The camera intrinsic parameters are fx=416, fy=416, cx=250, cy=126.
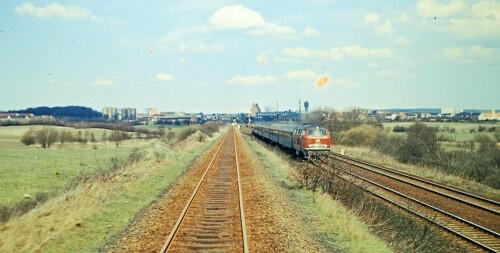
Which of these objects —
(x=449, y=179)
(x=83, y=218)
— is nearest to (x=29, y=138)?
(x=83, y=218)

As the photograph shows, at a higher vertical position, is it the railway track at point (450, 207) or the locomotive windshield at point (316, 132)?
the locomotive windshield at point (316, 132)

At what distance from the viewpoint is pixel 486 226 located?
13078 mm

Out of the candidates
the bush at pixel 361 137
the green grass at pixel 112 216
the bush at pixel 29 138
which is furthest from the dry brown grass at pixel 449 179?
the bush at pixel 29 138

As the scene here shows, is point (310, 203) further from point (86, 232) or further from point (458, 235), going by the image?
point (86, 232)

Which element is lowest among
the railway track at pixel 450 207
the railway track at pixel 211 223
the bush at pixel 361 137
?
the railway track at pixel 450 207

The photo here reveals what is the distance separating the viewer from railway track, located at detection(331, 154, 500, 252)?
12016 mm

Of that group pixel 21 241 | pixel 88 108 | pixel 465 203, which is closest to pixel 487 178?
pixel 465 203

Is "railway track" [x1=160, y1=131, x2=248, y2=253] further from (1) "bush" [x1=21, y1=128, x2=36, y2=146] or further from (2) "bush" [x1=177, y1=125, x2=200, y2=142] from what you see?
(1) "bush" [x1=21, y1=128, x2=36, y2=146]

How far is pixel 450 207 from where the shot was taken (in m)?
15.8

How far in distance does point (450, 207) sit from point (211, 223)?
32.1 feet

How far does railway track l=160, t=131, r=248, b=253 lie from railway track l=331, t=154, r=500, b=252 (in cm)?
600

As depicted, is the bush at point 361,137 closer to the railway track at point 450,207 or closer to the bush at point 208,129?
the railway track at point 450,207

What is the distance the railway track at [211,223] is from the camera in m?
9.01

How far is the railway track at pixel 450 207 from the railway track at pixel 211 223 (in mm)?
6003
